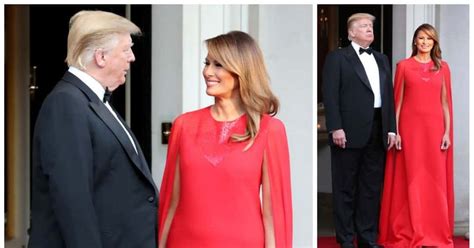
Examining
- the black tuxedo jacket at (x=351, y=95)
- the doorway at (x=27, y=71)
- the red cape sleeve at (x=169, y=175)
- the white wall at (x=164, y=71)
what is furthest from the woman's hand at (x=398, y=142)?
the red cape sleeve at (x=169, y=175)

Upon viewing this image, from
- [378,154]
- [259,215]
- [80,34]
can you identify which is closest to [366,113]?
[378,154]

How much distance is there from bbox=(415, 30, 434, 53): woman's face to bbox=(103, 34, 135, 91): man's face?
327 cm

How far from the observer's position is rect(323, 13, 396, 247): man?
5.49 m

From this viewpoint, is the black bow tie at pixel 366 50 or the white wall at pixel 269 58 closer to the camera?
the white wall at pixel 269 58

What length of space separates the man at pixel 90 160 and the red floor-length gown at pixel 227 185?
0.16 metres

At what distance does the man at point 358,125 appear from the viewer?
549 cm

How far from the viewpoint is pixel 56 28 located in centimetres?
586

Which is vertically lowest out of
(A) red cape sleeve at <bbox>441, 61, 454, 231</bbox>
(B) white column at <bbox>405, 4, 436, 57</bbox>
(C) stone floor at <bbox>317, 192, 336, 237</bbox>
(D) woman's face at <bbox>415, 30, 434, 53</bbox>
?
(C) stone floor at <bbox>317, 192, 336, 237</bbox>

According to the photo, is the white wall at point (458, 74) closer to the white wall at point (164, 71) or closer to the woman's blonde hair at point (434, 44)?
the woman's blonde hair at point (434, 44)

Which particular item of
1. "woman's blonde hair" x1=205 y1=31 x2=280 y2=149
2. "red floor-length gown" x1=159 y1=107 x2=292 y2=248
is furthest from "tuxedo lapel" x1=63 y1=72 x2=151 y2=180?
"woman's blonde hair" x1=205 y1=31 x2=280 y2=149

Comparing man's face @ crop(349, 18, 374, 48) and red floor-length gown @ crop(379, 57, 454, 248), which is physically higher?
man's face @ crop(349, 18, 374, 48)

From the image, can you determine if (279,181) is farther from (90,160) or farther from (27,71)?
(27,71)

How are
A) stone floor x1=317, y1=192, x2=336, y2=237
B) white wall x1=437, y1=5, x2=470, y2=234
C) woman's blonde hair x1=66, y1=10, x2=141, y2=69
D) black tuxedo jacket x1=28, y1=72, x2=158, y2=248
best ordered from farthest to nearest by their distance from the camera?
white wall x1=437, y1=5, x2=470, y2=234 < stone floor x1=317, y1=192, x2=336, y2=237 < woman's blonde hair x1=66, y1=10, x2=141, y2=69 < black tuxedo jacket x1=28, y1=72, x2=158, y2=248

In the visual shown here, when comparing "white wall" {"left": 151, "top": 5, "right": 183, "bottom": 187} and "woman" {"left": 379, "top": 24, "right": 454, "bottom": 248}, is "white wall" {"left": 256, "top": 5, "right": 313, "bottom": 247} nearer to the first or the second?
"white wall" {"left": 151, "top": 5, "right": 183, "bottom": 187}
